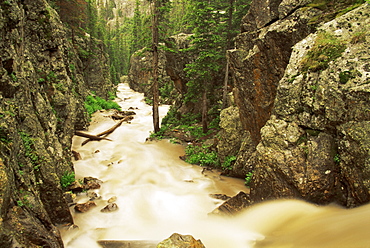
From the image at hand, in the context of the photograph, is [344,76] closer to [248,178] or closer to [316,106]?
[316,106]

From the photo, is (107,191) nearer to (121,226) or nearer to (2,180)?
(121,226)

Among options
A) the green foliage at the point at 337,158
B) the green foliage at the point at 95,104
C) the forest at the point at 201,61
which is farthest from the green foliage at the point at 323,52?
the green foliage at the point at 95,104

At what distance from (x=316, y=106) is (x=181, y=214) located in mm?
5464

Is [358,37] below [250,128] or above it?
above

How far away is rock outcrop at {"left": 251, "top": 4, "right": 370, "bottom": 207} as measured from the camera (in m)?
5.14

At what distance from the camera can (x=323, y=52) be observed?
6398 millimetres

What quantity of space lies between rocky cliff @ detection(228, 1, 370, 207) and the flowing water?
612mm

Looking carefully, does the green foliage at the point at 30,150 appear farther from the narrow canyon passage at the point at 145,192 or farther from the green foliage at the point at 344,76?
the green foliage at the point at 344,76

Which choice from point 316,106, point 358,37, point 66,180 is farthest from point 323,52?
point 66,180

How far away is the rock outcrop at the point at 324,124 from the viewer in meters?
5.14

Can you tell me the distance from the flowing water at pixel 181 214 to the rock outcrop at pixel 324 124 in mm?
522

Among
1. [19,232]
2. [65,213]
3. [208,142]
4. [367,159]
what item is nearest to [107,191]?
[65,213]

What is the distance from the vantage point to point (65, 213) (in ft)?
21.1

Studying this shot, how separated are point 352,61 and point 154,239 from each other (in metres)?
7.15
